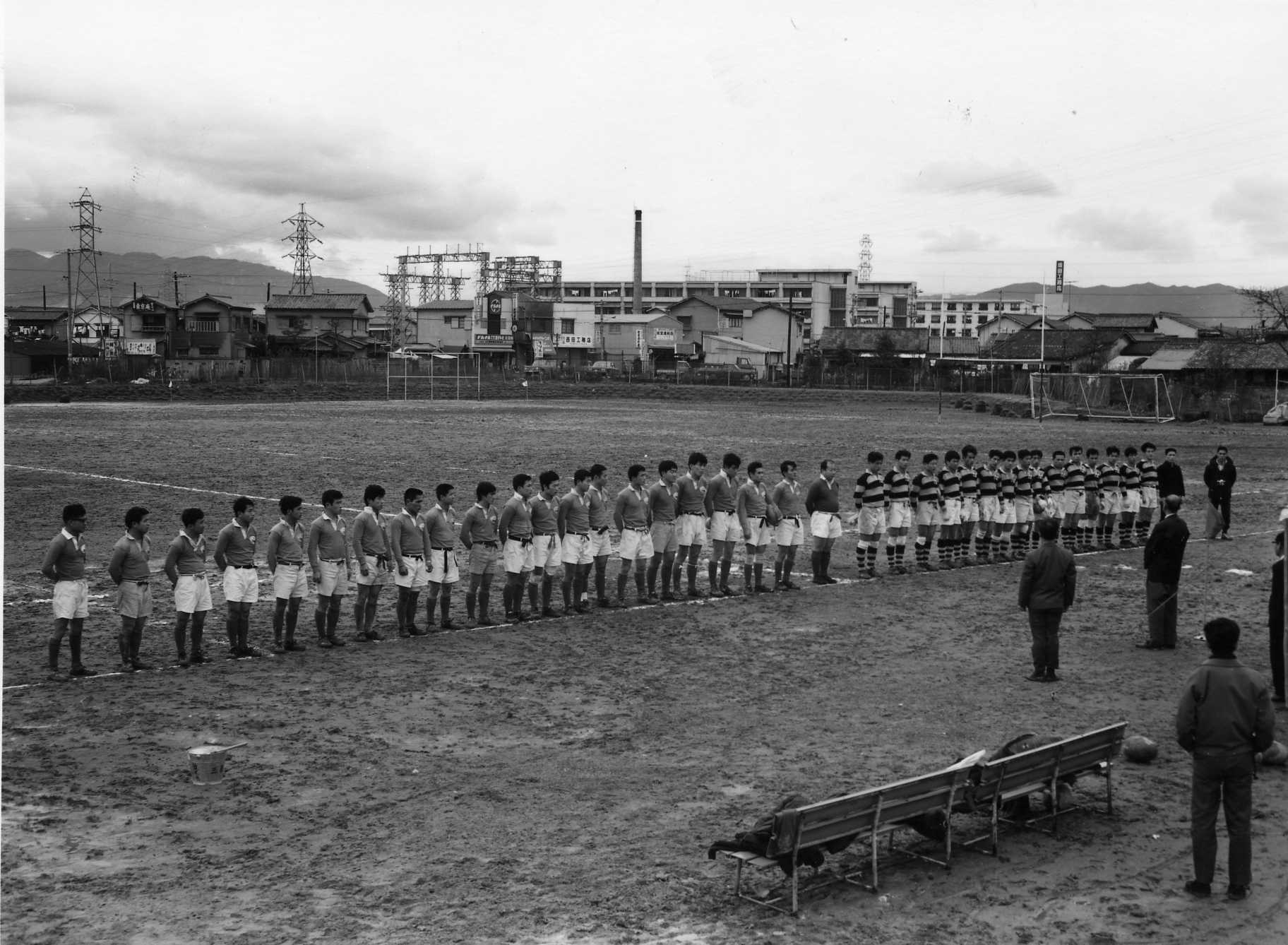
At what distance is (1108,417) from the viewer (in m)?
60.1

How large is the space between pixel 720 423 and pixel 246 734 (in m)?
44.1

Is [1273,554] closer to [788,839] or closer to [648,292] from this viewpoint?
[788,839]

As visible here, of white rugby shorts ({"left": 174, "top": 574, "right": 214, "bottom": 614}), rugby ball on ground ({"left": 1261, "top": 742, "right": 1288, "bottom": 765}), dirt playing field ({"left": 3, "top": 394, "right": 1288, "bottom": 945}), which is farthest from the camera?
white rugby shorts ({"left": 174, "top": 574, "right": 214, "bottom": 614})

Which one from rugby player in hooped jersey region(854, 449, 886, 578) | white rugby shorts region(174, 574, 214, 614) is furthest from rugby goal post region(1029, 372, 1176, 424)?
white rugby shorts region(174, 574, 214, 614)

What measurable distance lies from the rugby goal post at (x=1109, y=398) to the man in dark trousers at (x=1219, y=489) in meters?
35.5

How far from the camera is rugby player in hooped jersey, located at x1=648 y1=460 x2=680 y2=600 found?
59.3 ft

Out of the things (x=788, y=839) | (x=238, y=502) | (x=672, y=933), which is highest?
(x=238, y=502)

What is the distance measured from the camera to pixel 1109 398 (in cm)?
6556

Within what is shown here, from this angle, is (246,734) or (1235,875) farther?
(246,734)

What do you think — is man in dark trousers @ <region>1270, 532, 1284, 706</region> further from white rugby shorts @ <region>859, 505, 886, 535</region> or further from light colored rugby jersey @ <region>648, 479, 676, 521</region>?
light colored rugby jersey @ <region>648, 479, 676, 521</region>

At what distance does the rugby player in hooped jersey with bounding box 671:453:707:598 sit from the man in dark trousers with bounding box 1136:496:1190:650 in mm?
6374

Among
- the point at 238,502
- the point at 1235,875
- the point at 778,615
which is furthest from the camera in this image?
the point at 778,615

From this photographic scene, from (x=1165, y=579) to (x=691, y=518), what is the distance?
668 cm

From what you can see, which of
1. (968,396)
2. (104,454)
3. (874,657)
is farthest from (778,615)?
(968,396)
